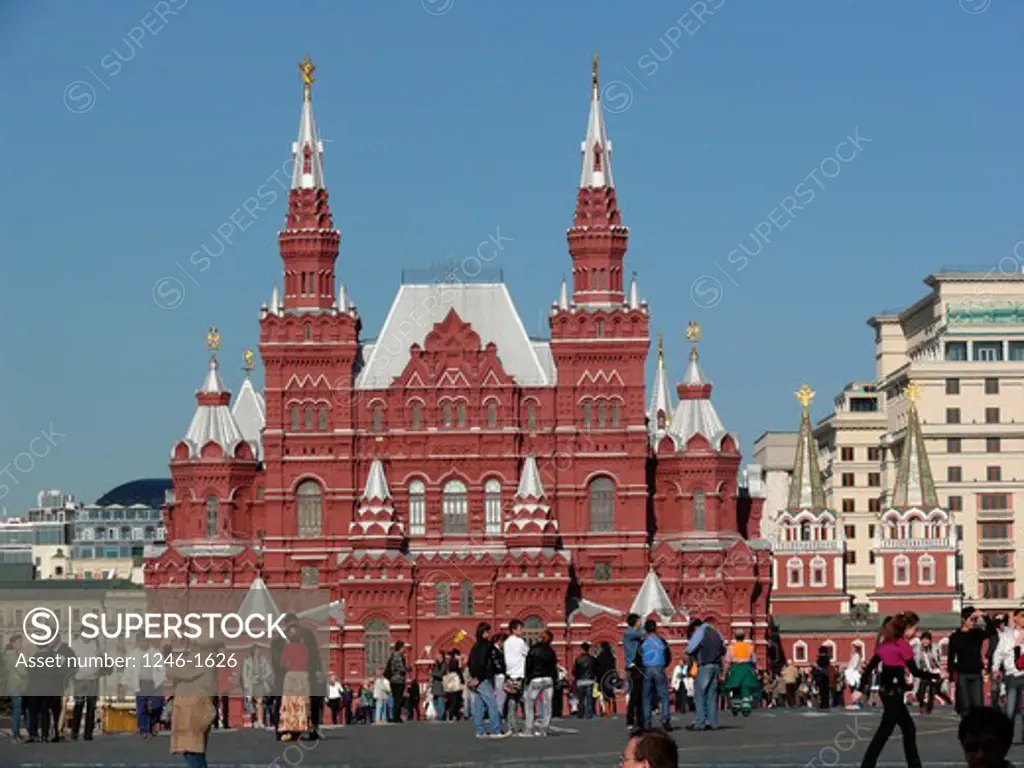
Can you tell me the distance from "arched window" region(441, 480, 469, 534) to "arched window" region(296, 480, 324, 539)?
519 cm

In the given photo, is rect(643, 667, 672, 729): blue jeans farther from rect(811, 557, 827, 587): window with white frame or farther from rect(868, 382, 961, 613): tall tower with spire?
rect(811, 557, 827, 587): window with white frame

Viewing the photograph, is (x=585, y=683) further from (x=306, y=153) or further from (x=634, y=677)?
(x=306, y=153)

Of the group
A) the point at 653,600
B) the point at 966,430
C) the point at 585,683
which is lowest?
the point at 585,683

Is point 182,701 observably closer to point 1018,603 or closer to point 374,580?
point 374,580

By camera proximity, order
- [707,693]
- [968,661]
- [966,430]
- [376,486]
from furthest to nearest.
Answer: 1. [966,430]
2. [376,486]
3. [707,693]
4. [968,661]

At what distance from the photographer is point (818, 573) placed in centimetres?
14512

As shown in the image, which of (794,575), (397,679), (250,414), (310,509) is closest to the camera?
(397,679)

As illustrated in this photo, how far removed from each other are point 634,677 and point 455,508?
71134mm

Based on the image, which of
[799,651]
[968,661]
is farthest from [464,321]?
[968,661]

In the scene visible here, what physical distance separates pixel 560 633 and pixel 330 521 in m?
11.2

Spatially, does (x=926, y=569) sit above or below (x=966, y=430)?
below

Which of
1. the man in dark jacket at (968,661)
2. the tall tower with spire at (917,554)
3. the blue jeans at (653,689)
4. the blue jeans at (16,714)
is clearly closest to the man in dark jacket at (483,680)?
the blue jeans at (653,689)

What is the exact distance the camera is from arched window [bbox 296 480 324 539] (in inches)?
4437

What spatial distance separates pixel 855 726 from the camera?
145 feet
